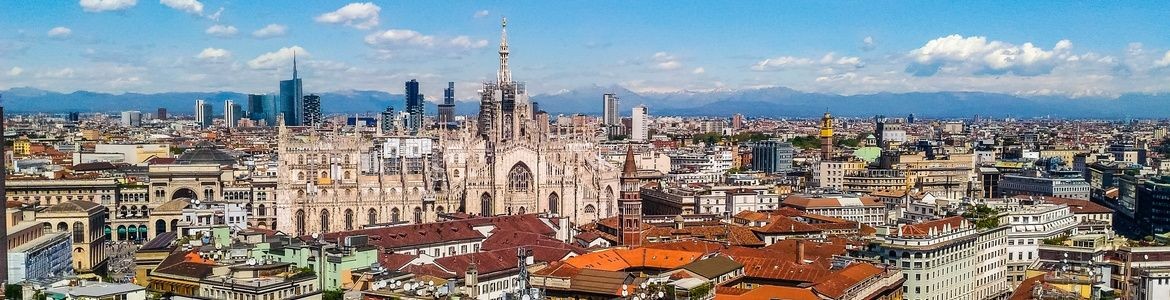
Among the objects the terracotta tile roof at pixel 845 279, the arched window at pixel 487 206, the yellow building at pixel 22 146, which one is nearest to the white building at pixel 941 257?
the terracotta tile roof at pixel 845 279

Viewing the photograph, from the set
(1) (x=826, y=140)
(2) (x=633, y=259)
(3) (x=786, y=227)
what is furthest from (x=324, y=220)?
(1) (x=826, y=140)

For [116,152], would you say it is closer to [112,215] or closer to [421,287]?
[112,215]

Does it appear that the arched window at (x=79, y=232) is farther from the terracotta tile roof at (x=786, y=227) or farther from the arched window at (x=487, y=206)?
the terracotta tile roof at (x=786, y=227)

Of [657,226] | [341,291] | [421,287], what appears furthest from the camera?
[657,226]

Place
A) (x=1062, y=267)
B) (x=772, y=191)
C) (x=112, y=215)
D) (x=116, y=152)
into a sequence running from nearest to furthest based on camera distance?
(x=1062, y=267) → (x=112, y=215) → (x=772, y=191) → (x=116, y=152)

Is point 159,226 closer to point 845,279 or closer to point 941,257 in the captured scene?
point 845,279

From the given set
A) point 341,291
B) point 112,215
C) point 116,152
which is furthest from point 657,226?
point 116,152
